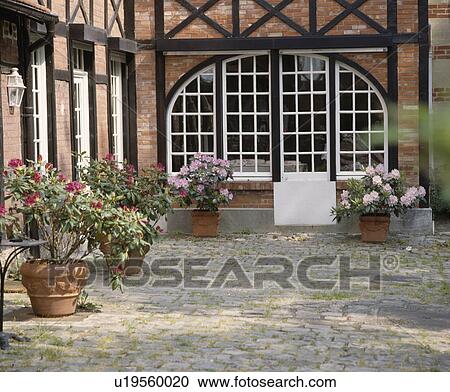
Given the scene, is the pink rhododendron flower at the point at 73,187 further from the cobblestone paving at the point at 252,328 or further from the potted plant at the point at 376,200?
the potted plant at the point at 376,200

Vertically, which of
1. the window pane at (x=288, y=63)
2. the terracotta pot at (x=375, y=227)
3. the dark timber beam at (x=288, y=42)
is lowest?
the terracotta pot at (x=375, y=227)

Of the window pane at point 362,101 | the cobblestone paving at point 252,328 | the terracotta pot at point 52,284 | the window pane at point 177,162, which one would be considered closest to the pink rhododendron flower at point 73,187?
the terracotta pot at point 52,284

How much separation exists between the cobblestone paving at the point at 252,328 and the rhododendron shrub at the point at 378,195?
88.6 inches

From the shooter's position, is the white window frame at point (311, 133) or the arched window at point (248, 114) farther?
the arched window at point (248, 114)

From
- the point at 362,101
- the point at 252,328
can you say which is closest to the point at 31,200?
the point at 252,328

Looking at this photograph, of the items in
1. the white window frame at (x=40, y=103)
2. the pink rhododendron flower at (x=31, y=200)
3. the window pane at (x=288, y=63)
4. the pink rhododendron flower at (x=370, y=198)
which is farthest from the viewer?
the window pane at (x=288, y=63)

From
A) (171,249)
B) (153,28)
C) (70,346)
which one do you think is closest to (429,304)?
(70,346)

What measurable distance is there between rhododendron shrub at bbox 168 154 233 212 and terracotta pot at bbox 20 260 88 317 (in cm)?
602

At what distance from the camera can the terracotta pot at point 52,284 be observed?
731 centimetres

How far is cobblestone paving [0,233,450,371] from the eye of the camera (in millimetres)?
5879

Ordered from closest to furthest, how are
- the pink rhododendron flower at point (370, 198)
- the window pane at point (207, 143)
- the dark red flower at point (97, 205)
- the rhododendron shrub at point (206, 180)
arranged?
the dark red flower at point (97, 205) → the pink rhododendron flower at point (370, 198) → the rhododendron shrub at point (206, 180) → the window pane at point (207, 143)

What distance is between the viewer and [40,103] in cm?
1077

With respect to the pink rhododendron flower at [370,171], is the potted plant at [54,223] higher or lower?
lower

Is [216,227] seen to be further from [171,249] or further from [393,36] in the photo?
[393,36]
